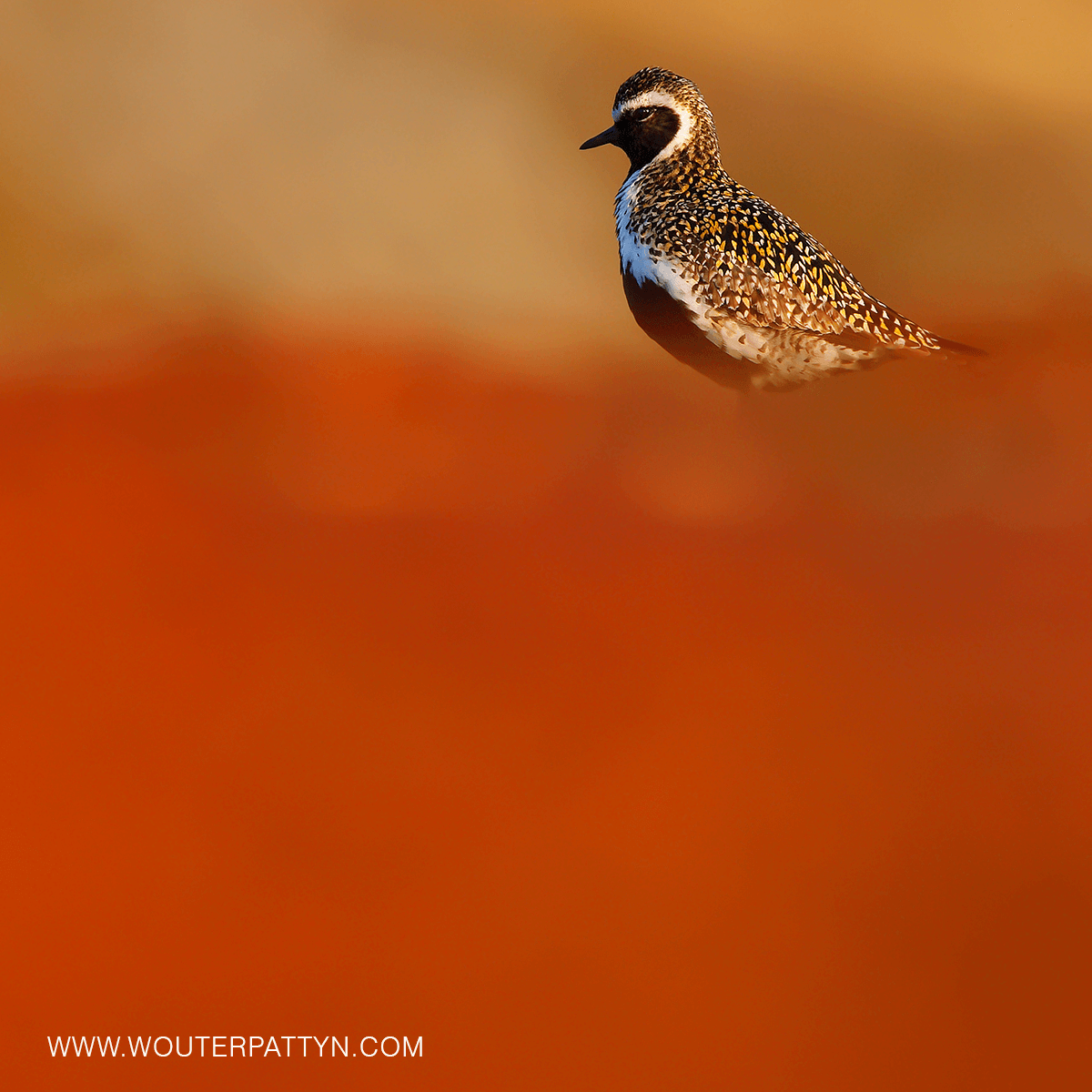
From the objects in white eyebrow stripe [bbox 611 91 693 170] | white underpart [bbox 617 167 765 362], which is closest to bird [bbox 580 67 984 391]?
white underpart [bbox 617 167 765 362]

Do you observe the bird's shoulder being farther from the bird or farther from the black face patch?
the black face patch

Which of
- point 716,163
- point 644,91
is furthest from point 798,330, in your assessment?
point 644,91

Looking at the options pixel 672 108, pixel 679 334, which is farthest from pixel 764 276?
pixel 672 108

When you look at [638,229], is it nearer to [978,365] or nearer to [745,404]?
[745,404]

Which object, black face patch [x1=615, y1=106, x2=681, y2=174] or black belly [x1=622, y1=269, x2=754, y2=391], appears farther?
black face patch [x1=615, y1=106, x2=681, y2=174]

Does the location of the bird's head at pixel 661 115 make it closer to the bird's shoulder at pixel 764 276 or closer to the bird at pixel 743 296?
the bird at pixel 743 296

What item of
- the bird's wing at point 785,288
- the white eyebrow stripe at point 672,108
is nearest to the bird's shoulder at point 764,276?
the bird's wing at point 785,288

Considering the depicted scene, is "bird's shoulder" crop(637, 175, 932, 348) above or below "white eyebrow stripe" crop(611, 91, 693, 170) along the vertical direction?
below
